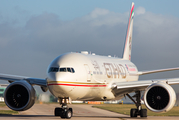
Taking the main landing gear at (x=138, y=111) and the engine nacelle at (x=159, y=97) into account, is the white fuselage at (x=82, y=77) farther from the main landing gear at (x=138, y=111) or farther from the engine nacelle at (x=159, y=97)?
the engine nacelle at (x=159, y=97)

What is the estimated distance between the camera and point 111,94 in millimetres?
27172

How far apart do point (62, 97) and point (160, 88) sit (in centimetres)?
654

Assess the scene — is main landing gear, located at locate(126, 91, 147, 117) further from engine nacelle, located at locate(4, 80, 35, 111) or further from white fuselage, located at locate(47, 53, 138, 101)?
engine nacelle, located at locate(4, 80, 35, 111)

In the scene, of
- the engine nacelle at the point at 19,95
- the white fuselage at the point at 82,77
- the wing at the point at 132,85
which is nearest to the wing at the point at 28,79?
the engine nacelle at the point at 19,95

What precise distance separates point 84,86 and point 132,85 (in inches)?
167

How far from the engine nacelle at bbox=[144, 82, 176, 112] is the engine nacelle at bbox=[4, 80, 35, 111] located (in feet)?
26.0

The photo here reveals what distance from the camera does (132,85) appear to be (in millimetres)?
26141

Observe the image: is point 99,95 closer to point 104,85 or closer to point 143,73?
point 104,85

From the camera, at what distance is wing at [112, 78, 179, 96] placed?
25.1m

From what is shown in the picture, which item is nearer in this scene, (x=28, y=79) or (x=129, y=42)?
(x=28, y=79)

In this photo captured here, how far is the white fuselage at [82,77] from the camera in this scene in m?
22.2

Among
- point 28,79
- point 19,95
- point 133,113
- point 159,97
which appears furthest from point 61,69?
point 133,113

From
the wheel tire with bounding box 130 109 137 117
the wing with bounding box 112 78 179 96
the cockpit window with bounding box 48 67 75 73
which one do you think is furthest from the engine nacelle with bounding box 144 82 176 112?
the cockpit window with bounding box 48 67 75 73

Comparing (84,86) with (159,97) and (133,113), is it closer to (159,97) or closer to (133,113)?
(159,97)
